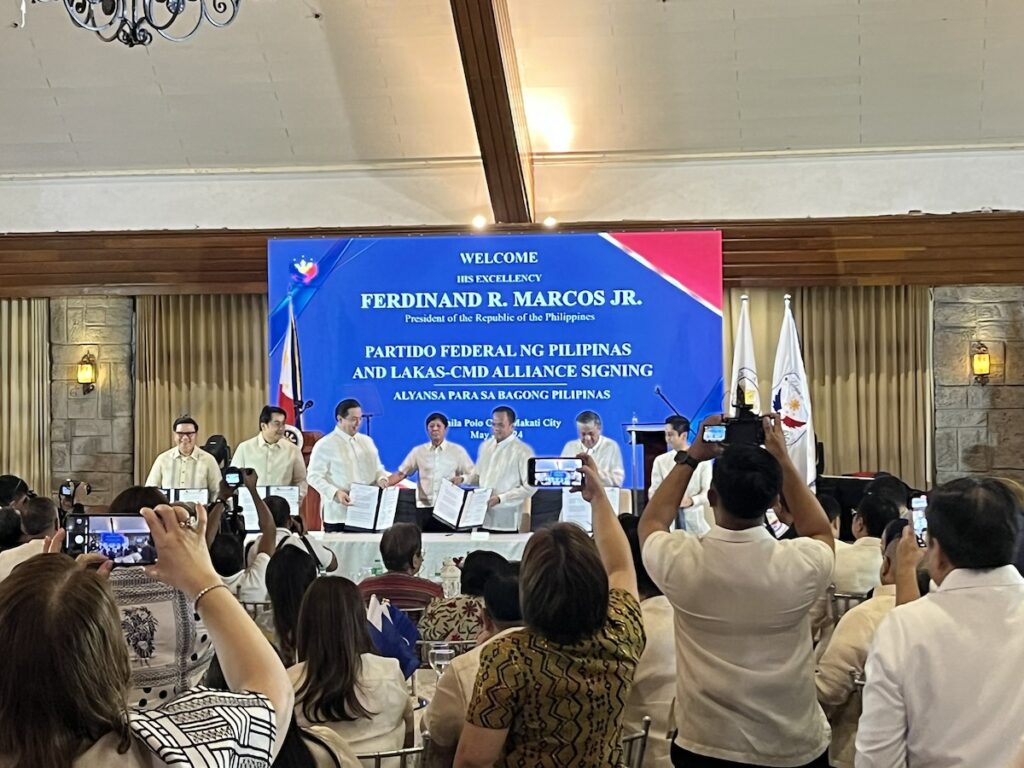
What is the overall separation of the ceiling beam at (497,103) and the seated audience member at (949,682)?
5.80 metres

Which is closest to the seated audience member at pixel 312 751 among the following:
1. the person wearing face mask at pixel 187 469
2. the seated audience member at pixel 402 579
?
the seated audience member at pixel 402 579

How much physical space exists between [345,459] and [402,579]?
3.81 m

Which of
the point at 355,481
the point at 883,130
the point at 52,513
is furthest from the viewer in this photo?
the point at 883,130

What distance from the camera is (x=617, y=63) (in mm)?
7934

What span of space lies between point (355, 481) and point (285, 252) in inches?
68.6

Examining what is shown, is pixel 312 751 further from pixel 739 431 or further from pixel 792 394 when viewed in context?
pixel 792 394

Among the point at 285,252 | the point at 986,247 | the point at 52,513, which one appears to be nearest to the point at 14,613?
the point at 52,513

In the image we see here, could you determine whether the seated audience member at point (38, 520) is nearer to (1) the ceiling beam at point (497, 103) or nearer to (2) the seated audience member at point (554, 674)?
(2) the seated audience member at point (554, 674)

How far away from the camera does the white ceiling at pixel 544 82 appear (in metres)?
7.61

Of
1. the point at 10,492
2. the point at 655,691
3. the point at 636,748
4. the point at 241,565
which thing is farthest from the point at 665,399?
the point at 636,748

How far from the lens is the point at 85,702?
1187 mm

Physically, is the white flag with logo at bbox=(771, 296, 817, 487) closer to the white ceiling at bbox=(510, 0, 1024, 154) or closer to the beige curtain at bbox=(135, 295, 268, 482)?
the white ceiling at bbox=(510, 0, 1024, 154)

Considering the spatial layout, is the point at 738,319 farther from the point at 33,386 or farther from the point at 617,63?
the point at 33,386

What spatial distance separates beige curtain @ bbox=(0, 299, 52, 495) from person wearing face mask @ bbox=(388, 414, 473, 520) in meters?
3.48
